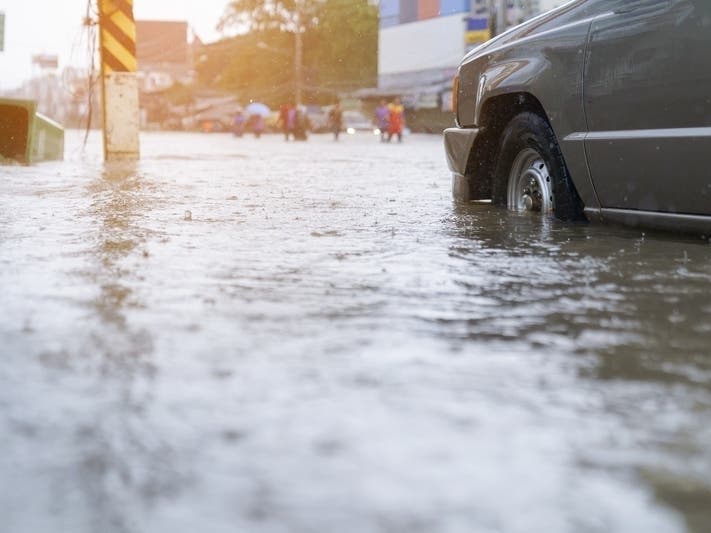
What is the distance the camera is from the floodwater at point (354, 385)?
6.74ft

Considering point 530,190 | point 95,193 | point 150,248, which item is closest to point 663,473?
point 150,248

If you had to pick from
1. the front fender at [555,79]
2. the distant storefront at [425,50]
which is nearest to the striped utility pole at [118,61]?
the front fender at [555,79]

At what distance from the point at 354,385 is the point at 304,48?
80.0 m

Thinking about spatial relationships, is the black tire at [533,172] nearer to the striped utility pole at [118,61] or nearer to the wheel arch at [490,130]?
the wheel arch at [490,130]

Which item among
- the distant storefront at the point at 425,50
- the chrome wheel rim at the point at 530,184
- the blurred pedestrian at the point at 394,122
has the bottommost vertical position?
the chrome wheel rim at the point at 530,184

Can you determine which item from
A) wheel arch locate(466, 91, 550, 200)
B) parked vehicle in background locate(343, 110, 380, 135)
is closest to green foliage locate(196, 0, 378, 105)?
parked vehicle in background locate(343, 110, 380, 135)

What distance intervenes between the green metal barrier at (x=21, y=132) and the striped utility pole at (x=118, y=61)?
0.96m

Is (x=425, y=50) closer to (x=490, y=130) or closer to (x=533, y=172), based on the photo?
(x=490, y=130)

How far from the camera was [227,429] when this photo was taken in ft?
8.19

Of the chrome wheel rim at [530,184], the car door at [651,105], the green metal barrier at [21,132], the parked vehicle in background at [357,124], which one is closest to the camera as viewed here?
the car door at [651,105]

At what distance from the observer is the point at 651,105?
18.0 feet

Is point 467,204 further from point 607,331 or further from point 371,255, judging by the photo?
point 607,331

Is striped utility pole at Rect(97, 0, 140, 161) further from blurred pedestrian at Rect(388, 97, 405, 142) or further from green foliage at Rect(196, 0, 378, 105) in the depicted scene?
green foliage at Rect(196, 0, 378, 105)

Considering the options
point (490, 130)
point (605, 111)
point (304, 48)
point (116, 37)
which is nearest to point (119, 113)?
point (116, 37)
